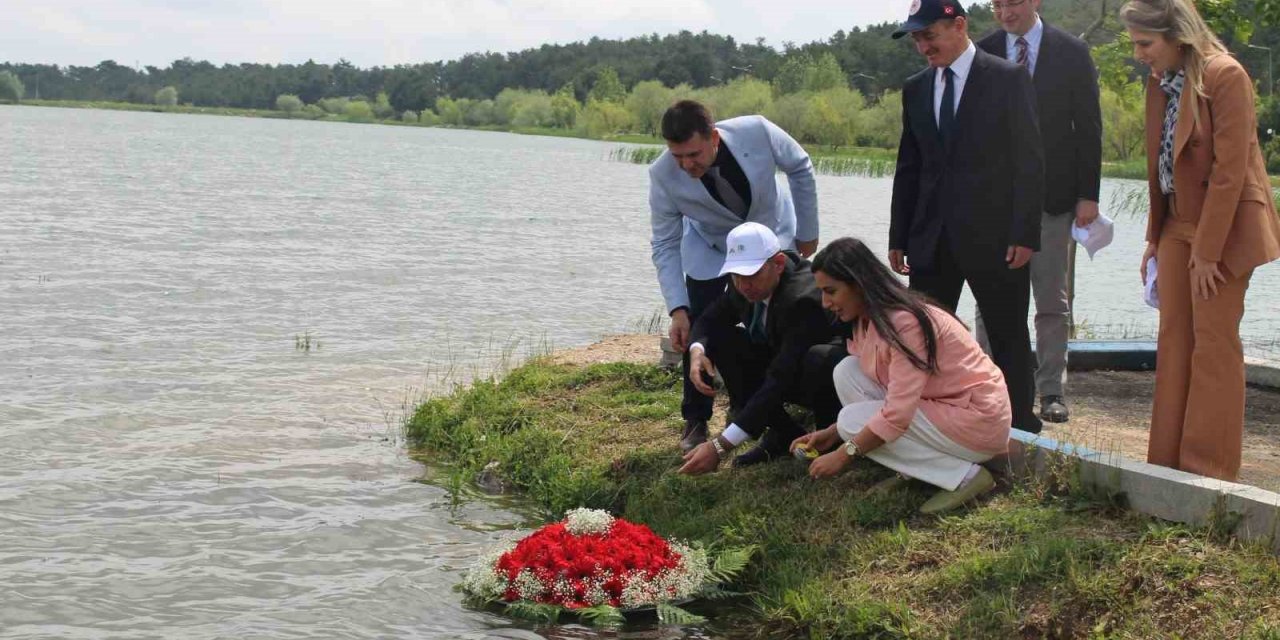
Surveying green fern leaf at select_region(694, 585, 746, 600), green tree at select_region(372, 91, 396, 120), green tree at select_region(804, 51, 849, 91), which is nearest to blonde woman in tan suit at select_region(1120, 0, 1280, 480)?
green fern leaf at select_region(694, 585, 746, 600)

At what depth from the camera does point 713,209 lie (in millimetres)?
7527

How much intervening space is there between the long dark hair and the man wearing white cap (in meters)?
0.59

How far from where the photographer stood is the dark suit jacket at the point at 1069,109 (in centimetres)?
794

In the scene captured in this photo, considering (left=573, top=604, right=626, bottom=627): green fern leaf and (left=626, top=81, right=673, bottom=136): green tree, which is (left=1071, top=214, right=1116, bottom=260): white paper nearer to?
(left=573, top=604, right=626, bottom=627): green fern leaf

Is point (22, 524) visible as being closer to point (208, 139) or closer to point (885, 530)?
point (885, 530)

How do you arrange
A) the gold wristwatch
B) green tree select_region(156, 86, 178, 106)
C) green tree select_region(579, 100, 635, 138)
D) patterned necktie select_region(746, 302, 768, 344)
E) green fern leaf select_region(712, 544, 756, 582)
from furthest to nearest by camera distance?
1. green tree select_region(156, 86, 178, 106)
2. green tree select_region(579, 100, 635, 138)
3. patterned necktie select_region(746, 302, 768, 344)
4. the gold wristwatch
5. green fern leaf select_region(712, 544, 756, 582)

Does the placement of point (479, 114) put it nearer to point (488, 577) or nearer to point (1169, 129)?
point (488, 577)

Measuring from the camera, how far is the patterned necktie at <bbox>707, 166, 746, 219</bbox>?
24.6 feet

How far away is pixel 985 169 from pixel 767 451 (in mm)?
1753

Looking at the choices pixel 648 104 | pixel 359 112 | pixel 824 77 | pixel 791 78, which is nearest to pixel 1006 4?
pixel 824 77

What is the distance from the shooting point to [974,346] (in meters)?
6.28

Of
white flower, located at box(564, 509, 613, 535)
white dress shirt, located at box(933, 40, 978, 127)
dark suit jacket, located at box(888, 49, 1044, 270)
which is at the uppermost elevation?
white dress shirt, located at box(933, 40, 978, 127)

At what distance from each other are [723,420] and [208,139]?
76396 mm

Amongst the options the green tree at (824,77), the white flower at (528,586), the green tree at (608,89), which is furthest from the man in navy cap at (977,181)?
the green tree at (608,89)
